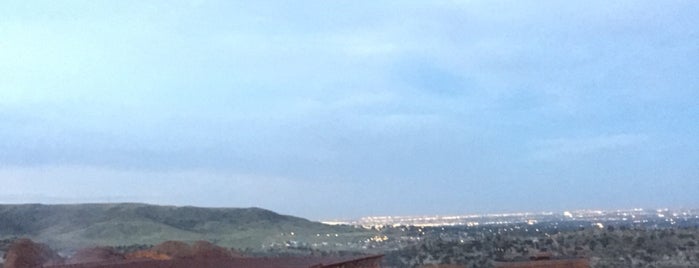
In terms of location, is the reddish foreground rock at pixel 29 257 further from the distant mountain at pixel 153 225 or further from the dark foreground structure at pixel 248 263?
the distant mountain at pixel 153 225

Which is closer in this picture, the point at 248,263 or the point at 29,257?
the point at 248,263

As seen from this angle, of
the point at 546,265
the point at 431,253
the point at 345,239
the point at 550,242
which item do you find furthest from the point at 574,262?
the point at 345,239

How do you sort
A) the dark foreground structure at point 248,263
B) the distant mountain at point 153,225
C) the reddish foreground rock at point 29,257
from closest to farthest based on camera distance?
the dark foreground structure at point 248,263 < the reddish foreground rock at point 29,257 < the distant mountain at point 153,225

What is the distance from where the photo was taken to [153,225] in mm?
91500

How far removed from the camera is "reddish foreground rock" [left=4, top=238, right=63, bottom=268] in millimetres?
26906

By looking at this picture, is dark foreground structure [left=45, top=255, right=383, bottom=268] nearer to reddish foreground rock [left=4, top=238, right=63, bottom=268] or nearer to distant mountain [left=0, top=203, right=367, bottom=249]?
reddish foreground rock [left=4, top=238, right=63, bottom=268]

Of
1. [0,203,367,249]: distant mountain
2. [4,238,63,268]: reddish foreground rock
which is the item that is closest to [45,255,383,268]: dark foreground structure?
[4,238,63,268]: reddish foreground rock

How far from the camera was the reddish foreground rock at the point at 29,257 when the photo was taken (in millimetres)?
26906

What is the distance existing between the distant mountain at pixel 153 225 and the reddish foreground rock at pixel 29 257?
4048 cm

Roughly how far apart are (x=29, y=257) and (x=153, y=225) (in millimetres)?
64181

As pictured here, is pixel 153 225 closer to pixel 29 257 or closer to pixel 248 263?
pixel 29 257

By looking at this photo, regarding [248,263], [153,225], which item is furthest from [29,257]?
[153,225]

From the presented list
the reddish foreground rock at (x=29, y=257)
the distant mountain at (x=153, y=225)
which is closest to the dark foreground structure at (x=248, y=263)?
the reddish foreground rock at (x=29, y=257)

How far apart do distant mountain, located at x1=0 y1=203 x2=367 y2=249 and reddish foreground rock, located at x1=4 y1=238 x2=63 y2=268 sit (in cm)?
4048
